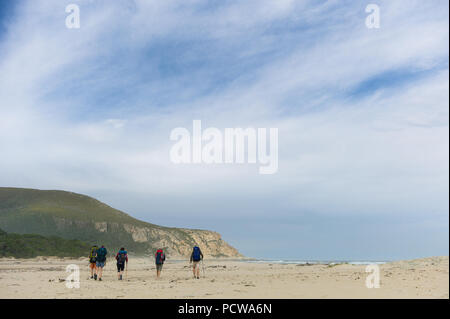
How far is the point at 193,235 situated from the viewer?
18125 cm

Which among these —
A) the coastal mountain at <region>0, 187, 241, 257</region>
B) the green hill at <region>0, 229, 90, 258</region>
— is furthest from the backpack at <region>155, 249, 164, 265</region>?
the coastal mountain at <region>0, 187, 241, 257</region>

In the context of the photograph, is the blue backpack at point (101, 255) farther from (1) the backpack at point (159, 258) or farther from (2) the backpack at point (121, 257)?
(1) the backpack at point (159, 258)

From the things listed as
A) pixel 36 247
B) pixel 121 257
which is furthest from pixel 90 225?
pixel 121 257

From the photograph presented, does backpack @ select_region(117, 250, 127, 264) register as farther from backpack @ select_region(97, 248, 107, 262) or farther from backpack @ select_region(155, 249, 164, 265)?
backpack @ select_region(155, 249, 164, 265)

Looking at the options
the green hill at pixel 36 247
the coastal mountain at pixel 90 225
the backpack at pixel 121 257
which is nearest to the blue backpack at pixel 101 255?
the backpack at pixel 121 257

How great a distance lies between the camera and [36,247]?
83.4 m

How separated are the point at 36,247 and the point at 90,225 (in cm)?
6996

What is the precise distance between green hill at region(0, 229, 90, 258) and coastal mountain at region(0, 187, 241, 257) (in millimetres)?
39094

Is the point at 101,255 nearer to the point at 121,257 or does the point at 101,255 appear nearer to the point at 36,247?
the point at 121,257

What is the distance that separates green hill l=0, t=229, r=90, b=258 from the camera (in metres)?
75.3

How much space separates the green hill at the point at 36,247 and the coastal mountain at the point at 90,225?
3909 cm

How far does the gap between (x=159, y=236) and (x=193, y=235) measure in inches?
889

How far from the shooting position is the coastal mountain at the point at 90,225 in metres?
141
